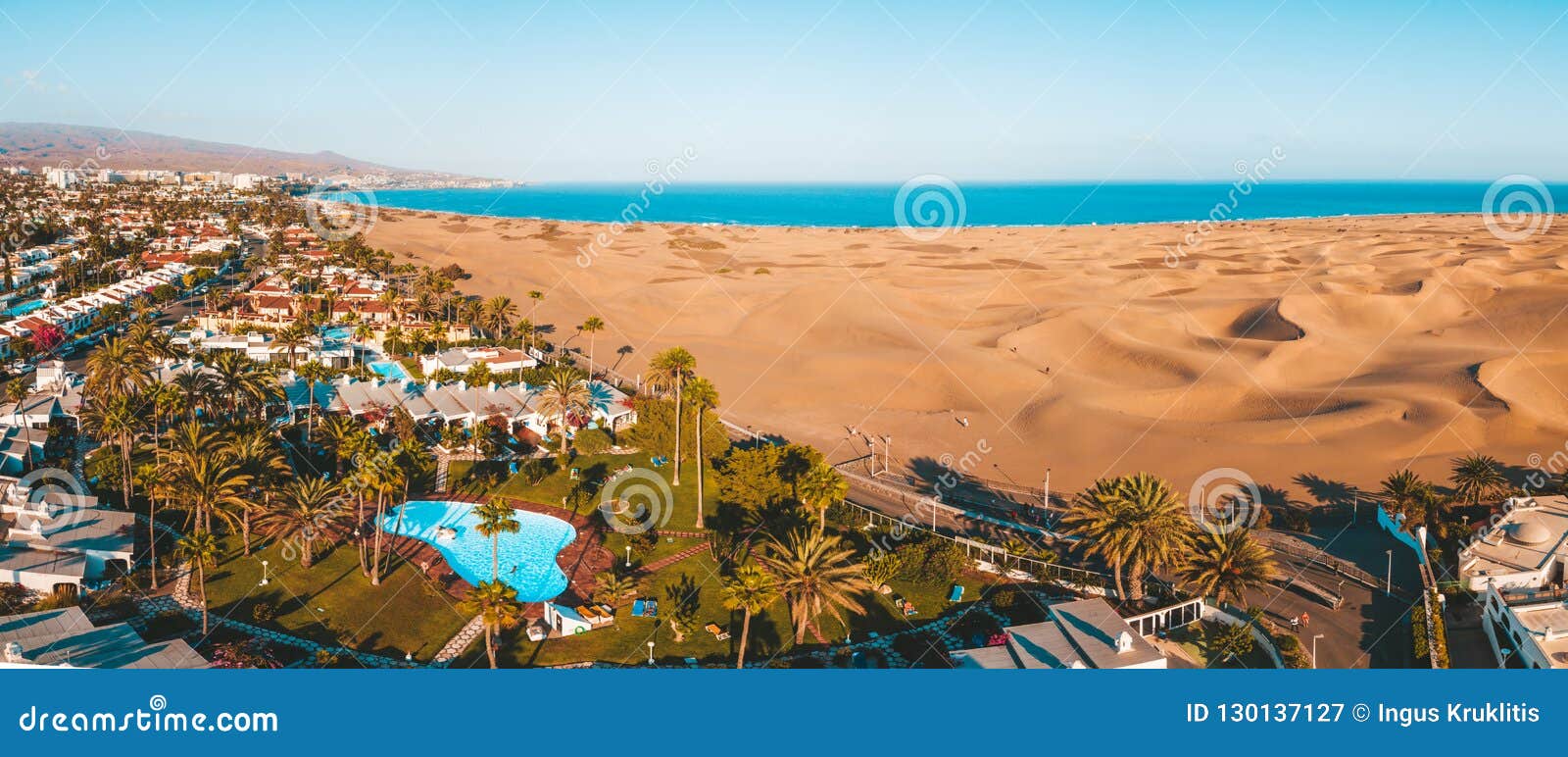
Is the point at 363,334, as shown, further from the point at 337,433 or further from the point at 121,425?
the point at 121,425

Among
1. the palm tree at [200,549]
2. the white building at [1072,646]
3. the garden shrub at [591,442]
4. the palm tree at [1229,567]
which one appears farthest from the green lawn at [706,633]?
the garden shrub at [591,442]

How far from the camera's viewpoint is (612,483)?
140 feet

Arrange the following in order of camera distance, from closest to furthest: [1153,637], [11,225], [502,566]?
[1153,637], [502,566], [11,225]

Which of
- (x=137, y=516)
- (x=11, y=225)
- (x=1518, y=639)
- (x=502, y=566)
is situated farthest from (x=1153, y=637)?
(x=11, y=225)

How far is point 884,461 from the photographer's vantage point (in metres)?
44.9

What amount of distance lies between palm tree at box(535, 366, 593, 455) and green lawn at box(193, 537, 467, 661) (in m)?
14.2

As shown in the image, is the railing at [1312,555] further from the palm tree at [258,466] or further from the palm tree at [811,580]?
the palm tree at [258,466]

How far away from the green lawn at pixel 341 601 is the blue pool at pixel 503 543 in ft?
7.33

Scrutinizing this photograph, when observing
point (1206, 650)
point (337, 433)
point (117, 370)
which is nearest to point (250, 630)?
point (337, 433)

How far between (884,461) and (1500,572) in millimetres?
23881

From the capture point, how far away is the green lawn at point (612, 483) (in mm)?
39906

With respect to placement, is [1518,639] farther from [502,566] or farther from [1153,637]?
[502,566]

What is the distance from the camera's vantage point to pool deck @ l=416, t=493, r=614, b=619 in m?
32.1

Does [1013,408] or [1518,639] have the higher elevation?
[1013,408]
